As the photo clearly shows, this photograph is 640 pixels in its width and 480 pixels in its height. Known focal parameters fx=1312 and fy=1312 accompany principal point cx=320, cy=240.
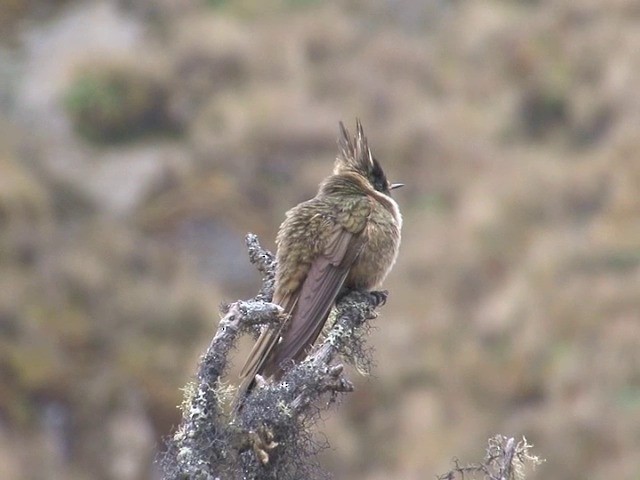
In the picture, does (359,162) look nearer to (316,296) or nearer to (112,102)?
(316,296)

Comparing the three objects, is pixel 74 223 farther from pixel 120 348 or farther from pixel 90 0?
pixel 90 0

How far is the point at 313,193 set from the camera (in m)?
17.6

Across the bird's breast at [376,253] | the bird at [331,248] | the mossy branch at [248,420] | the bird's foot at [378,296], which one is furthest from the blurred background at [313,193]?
the mossy branch at [248,420]

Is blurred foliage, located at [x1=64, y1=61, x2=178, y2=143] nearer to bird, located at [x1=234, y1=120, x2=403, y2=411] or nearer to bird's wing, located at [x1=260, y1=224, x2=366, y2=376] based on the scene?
bird, located at [x1=234, y1=120, x2=403, y2=411]

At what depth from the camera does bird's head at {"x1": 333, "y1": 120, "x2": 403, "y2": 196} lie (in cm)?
706

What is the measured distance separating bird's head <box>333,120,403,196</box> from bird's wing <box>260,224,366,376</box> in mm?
647

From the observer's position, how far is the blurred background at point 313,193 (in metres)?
14.5

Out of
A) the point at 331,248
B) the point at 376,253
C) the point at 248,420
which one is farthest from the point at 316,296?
the point at 248,420

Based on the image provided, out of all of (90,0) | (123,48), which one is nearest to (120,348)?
(123,48)

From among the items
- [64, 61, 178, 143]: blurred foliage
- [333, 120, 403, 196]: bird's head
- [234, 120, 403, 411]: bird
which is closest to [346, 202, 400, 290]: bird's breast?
[234, 120, 403, 411]: bird

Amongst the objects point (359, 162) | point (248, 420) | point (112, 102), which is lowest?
point (248, 420)

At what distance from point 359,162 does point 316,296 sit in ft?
4.35

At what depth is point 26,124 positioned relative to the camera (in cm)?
1911

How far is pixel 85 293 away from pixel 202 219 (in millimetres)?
2067
